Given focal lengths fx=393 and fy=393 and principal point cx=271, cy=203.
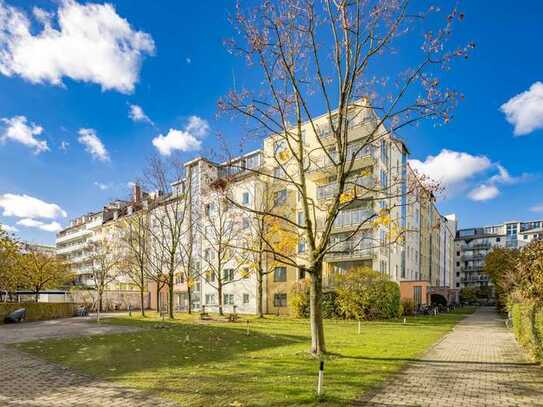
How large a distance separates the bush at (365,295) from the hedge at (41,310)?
80.5 feet

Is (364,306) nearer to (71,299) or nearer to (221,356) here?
(221,356)

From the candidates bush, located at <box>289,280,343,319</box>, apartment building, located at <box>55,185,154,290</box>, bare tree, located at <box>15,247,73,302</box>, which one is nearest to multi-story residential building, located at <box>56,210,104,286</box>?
apartment building, located at <box>55,185,154,290</box>

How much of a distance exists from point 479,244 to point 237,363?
11006 cm

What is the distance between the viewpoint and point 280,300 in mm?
38938

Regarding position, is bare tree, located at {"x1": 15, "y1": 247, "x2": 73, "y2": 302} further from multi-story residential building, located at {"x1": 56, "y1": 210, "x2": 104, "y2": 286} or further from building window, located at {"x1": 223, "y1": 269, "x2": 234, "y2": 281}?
multi-story residential building, located at {"x1": 56, "y1": 210, "x2": 104, "y2": 286}

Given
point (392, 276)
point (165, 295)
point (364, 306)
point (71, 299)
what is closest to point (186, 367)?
point (364, 306)

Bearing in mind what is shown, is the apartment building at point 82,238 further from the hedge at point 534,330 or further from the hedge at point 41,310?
the hedge at point 534,330

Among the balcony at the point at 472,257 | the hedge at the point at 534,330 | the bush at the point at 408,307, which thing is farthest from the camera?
the balcony at the point at 472,257

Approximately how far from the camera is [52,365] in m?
11.3

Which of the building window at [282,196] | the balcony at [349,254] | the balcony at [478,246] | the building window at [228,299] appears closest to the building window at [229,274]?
the building window at [228,299]

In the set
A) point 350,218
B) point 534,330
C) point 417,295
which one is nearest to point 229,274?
point 350,218

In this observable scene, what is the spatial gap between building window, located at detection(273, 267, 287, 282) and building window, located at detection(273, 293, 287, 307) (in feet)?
4.79

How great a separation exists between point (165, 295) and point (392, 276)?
→ 32089 millimetres

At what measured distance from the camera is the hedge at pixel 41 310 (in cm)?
2931
